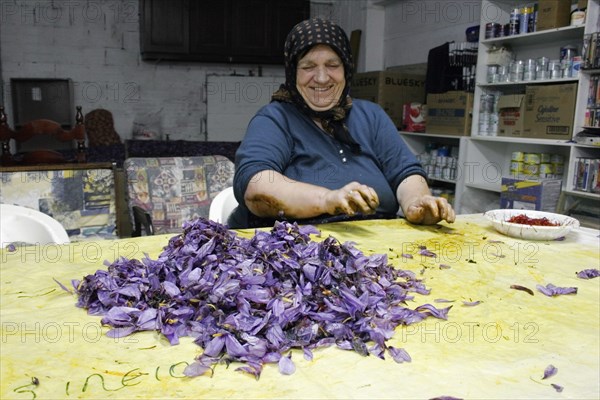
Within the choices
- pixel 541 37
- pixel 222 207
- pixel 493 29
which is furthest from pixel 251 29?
pixel 222 207

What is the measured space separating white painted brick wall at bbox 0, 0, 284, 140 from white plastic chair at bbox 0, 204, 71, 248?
4.75 meters

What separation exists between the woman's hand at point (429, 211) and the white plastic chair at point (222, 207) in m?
0.76

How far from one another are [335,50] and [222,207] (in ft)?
2.51

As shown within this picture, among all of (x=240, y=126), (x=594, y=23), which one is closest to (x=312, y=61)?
(x=594, y=23)

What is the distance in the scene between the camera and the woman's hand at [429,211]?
→ 1.63 m

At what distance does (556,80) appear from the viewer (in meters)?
3.37

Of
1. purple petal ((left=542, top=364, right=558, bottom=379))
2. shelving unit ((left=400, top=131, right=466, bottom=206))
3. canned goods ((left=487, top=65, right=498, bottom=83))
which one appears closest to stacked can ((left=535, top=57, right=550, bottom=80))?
canned goods ((left=487, top=65, right=498, bottom=83))

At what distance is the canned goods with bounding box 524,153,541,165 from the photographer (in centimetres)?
365

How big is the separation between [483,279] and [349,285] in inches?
14.8

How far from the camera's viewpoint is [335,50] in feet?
6.22

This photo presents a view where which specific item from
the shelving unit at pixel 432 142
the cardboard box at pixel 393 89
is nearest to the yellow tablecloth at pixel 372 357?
the shelving unit at pixel 432 142

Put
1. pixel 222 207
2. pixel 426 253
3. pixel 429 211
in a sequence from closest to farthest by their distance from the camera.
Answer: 1. pixel 426 253
2. pixel 429 211
3. pixel 222 207

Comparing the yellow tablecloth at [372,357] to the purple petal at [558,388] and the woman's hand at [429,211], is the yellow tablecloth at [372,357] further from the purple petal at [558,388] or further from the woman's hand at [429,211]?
the woman's hand at [429,211]

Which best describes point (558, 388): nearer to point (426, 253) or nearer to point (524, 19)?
point (426, 253)
